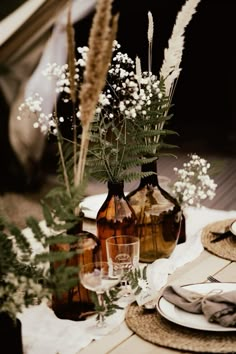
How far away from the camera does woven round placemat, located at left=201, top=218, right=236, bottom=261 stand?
1.63 meters

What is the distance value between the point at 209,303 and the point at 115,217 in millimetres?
332

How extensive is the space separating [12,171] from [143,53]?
153cm

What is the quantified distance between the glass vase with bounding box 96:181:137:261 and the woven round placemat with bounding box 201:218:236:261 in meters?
0.27

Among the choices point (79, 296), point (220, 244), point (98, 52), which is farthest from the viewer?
point (220, 244)

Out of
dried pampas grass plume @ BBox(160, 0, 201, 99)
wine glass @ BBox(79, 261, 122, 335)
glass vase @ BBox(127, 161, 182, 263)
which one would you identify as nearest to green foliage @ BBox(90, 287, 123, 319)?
wine glass @ BBox(79, 261, 122, 335)

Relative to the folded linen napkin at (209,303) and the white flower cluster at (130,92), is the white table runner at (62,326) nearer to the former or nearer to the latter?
the folded linen napkin at (209,303)

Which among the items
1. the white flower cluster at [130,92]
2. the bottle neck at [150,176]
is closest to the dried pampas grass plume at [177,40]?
the white flower cluster at [130,92]

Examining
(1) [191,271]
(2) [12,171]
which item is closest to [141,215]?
(1) [191,271]

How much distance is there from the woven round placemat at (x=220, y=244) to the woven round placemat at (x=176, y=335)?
0.38 metres

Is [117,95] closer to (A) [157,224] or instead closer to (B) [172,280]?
(A) [157,224]

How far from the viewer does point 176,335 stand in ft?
4.00

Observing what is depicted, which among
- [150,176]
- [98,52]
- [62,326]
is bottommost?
[62,326]

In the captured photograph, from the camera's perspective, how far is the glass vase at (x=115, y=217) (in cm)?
148

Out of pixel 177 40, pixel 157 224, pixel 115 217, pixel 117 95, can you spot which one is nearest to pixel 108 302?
pixel 115 217
